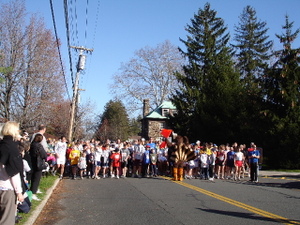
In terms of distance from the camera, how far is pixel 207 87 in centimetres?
3562

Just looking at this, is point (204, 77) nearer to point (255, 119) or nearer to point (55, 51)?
point (255, 119)

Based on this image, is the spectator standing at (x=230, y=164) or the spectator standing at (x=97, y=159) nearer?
the spectator standing at (x=97, y=159)

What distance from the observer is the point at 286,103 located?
2612 cm

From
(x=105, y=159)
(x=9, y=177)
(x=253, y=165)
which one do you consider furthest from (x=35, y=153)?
(x=253, y=165)

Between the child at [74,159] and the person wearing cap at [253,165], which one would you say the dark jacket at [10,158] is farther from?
the person wearing cap at [253,165]

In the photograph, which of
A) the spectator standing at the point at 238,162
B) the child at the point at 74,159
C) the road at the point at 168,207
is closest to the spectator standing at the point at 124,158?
the child at the point at 74,159

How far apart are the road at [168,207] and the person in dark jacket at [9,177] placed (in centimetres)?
257

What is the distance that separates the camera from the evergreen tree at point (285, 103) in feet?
81.1

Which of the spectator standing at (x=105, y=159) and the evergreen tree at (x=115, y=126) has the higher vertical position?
the evergreen tree at (x=115, y=126)

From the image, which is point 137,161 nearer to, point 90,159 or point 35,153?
point 90,159

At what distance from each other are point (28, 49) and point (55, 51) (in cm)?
212

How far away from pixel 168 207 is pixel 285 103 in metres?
20.3

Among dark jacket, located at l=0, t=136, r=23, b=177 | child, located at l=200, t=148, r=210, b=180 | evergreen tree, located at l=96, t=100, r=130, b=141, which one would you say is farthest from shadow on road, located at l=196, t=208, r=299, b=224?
evergreen tree, located at l=96, t=100, r=130, b=141

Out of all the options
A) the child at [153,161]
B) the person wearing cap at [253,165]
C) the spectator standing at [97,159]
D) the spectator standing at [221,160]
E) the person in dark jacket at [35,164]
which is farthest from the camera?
the child at [153,161]
